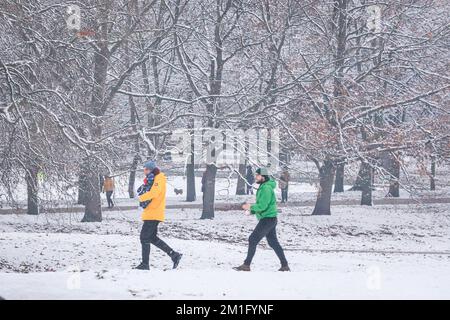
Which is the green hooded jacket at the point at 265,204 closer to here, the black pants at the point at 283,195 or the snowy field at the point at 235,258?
the snowy field at the point at 235,258

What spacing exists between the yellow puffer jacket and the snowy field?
0.96 metres

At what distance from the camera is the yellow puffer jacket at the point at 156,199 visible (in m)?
13.4

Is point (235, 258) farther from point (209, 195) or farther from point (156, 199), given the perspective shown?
point (209, 195)

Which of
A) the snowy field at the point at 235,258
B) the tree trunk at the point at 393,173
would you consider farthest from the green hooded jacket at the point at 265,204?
the tree trunk at the point at 393,173

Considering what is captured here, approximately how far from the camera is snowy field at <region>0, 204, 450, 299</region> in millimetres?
10102

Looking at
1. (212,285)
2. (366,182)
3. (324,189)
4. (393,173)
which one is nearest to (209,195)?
(324,189)

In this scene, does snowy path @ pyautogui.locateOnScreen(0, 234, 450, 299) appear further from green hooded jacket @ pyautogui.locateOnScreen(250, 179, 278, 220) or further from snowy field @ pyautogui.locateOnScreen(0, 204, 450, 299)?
green hooded jacket @ pyautogui.locateOnScreen(250, 179, 278, 220)

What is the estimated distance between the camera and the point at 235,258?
1748 centimetres

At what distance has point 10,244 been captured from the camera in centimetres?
1808

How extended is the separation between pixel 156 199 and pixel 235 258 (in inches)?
179

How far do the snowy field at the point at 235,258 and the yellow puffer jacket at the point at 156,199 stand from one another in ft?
3.14
